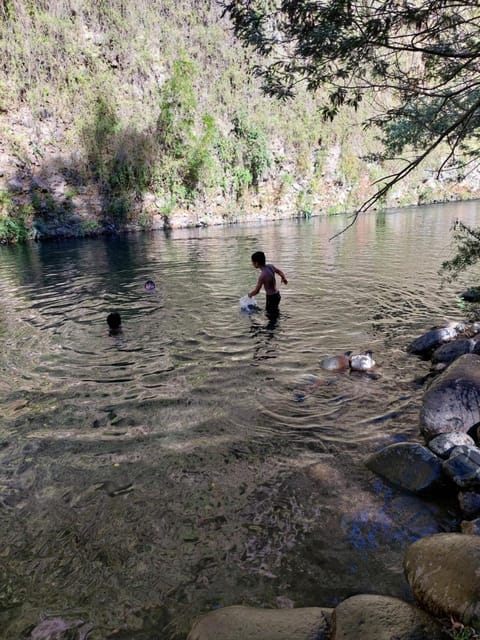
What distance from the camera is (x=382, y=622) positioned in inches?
81.9

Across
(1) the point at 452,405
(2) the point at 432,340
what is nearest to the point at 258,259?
(2) the point at 432,340

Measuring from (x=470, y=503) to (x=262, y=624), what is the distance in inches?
88.2

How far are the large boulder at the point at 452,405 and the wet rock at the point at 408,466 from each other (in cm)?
71

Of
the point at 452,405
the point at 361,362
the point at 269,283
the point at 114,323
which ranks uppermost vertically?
the point at 269,283

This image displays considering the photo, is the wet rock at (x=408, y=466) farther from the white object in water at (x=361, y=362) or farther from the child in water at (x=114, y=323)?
the child in water at (x=114, y=323)

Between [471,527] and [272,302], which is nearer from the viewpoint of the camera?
[471,527]

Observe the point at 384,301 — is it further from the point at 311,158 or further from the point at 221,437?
the point at 311,158

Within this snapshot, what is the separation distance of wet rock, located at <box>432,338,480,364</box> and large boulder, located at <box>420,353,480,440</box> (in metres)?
1.49

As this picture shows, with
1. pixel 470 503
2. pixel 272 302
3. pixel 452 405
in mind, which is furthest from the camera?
pixel 272 302

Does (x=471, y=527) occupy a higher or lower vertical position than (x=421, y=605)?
lower

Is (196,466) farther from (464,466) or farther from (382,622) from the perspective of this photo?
(464,466)

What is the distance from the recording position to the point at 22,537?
3371 mm

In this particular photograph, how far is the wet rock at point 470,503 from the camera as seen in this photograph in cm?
334

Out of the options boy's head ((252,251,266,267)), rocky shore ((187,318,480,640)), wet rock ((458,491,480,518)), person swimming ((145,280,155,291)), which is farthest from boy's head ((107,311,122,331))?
wet rock ((458,491,480,518))
